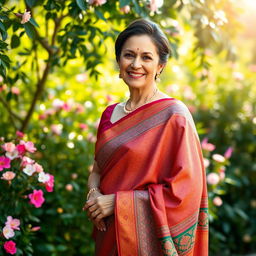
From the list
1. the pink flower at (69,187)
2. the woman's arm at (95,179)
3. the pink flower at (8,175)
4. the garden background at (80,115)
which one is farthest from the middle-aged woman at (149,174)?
the pink flower at (69,187)

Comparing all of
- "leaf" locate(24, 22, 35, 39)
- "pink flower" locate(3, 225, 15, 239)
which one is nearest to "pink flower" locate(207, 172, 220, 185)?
"pink flower" locate(3, 225, 15, 239)

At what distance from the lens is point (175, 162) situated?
1.86m

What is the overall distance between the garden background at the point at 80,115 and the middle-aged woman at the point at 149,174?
0.41 meters

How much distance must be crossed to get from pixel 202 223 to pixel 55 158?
5.61 feet

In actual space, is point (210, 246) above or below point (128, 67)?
below

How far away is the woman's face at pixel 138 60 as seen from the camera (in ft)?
6.37

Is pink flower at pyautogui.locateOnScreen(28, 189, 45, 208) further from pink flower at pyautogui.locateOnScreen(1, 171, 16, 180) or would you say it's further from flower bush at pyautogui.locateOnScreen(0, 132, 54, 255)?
pink flower at pyautogui.locateOnScreen(1, 171, 16, 180)

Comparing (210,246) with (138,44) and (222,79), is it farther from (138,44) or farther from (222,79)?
(138,44)

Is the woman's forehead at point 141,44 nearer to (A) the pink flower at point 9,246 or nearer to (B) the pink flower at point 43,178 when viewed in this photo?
(B) the pink flower at point 43,178

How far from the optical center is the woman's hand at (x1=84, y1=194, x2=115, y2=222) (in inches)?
76.3

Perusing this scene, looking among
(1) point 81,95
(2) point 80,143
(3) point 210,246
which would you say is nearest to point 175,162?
(2) point 80,143

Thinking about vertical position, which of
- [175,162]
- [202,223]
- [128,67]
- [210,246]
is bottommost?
[210,246]

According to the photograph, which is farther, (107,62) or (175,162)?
(107,62)

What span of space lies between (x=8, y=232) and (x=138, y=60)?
1.22m
